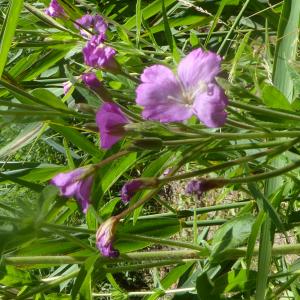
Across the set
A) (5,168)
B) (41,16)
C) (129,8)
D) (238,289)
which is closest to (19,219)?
(238,289)

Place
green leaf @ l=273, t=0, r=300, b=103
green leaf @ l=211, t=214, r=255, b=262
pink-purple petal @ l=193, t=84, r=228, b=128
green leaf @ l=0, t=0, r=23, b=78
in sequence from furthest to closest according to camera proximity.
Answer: green leaf @ l=273, t=0, r=300, b=103, green leaf @ l=211, t=214, r=255, b=262, green leaf @ l=0, t=0, r=23, b=78, pink-purple petal @ l=193, t=84, r=228, b=128

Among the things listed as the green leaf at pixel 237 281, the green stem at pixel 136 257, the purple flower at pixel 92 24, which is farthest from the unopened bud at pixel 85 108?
the purple flower at pixel 92 24

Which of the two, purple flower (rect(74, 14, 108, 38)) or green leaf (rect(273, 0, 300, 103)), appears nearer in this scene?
green leaf (rect(273, 0, 300, 103))

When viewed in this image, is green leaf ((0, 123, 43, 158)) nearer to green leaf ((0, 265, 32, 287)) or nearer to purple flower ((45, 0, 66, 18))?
green leaf ((0, 265, 32, 287))

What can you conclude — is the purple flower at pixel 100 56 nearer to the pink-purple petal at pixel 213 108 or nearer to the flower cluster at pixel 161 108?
the flower cluster at pixel 161 108

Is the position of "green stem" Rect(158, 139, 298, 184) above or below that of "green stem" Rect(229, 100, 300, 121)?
below

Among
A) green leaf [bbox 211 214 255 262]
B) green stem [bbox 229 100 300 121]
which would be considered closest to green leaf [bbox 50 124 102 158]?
green leaf [bbox 211 214 255 262]

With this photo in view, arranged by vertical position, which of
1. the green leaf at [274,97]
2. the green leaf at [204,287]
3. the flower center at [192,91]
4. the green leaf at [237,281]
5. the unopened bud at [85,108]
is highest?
the flower center at [192,91]
